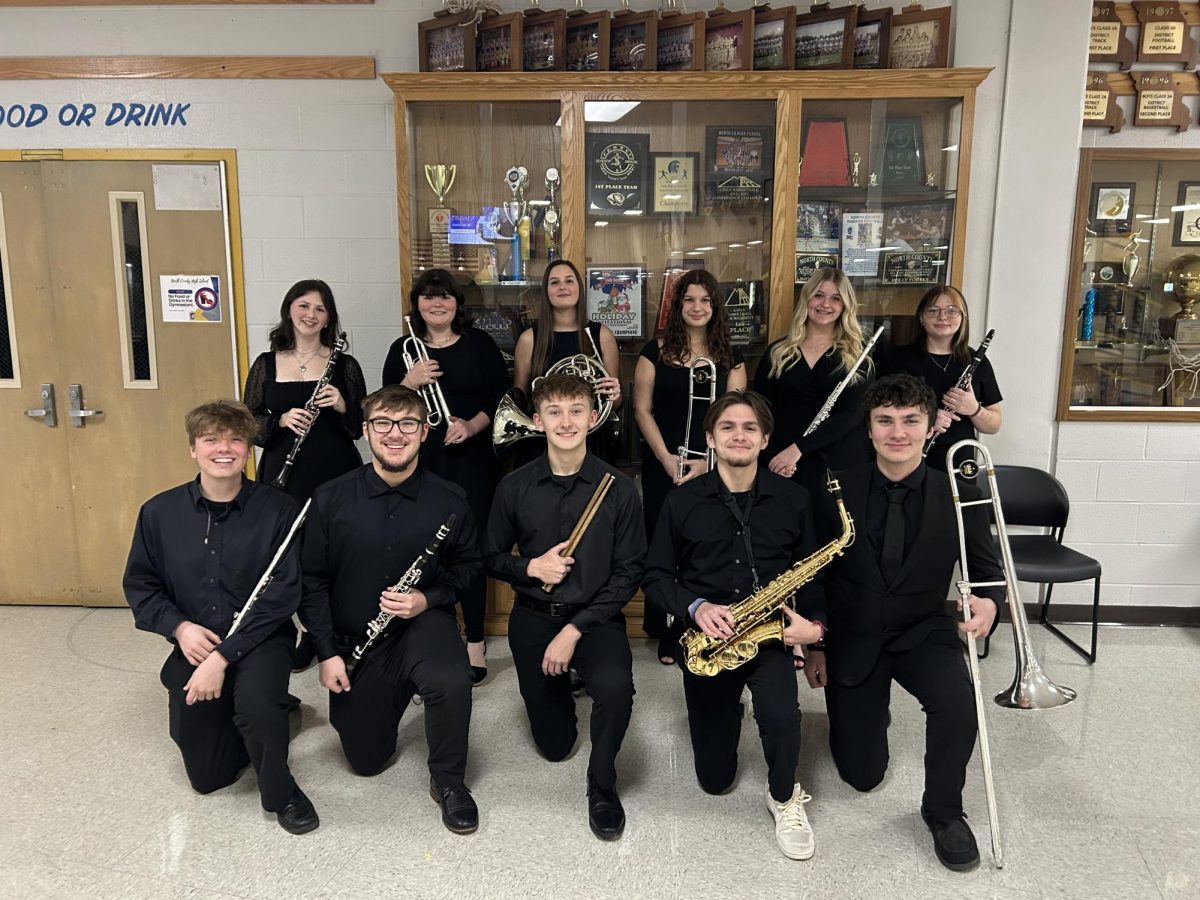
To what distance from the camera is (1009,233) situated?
12.6 feet

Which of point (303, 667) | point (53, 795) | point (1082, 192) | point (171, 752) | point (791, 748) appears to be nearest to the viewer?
point (791, 748)

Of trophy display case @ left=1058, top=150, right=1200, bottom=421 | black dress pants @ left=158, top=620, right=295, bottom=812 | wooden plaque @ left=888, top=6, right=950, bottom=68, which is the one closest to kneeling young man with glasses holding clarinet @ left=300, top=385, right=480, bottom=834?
black dress pants @ left=158, top=620, right=295, bottom=812

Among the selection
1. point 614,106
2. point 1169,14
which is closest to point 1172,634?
point 1169,14

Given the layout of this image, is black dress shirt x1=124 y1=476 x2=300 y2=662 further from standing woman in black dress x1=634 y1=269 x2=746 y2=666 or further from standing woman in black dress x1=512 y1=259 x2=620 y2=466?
standing woman in black dress x1=634 y1=269 x2=746 y2=666

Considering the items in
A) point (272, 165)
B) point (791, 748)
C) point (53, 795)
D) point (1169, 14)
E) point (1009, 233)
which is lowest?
point (53, 795)

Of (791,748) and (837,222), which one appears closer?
(791,748)

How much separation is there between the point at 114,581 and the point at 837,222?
3940 mm

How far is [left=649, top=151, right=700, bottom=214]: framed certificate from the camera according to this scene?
12.5 ft

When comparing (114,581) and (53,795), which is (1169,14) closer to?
(53,795)

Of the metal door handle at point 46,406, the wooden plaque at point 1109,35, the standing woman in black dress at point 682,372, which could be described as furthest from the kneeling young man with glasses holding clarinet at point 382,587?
the wooden plaque at point 1109,35

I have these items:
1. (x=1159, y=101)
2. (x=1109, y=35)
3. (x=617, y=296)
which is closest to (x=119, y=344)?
(x=617, y=296)

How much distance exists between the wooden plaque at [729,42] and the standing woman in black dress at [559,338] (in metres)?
1.07

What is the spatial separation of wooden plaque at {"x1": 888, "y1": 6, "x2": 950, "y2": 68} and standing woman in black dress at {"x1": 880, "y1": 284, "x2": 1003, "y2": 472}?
975mm

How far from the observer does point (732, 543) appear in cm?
262
